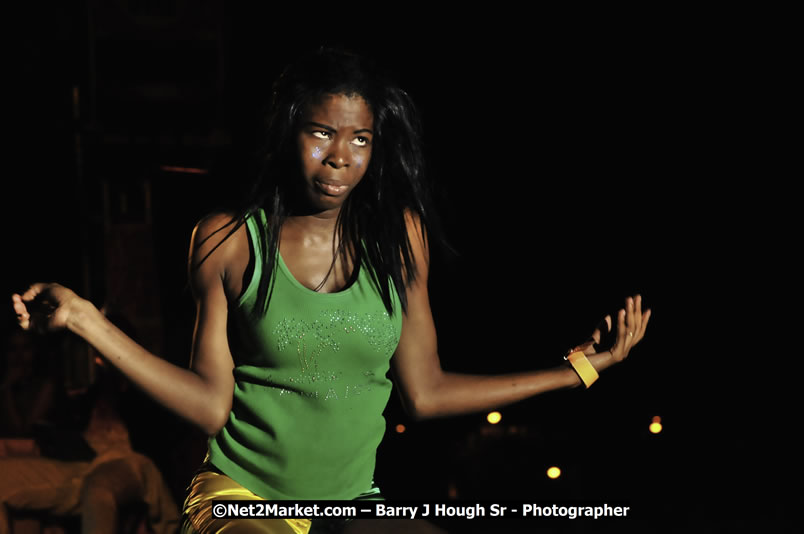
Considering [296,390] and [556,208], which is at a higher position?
[556,208]

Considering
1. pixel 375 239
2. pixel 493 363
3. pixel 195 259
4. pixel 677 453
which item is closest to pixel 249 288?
pixel 195 259

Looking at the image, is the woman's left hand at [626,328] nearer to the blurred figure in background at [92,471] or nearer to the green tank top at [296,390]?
the green tank top at [296,390]

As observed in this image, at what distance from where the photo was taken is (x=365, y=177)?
2098mm

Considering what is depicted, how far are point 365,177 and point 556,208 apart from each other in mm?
2483

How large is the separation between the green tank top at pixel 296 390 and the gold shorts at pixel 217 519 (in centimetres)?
3

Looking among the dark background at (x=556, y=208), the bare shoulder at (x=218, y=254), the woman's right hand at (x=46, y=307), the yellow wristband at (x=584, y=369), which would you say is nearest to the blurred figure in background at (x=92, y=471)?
the dark background at (x=556, y=208)

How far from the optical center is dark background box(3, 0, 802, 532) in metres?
4.08

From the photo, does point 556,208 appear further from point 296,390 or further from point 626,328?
point 296,390

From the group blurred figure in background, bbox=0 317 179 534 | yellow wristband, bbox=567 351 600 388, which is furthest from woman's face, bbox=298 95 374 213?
blurred figure in background, bbox=0 317 179 534

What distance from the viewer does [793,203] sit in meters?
4.14

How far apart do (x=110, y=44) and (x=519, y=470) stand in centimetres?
269

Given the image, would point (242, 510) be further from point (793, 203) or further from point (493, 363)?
point (793, 203)

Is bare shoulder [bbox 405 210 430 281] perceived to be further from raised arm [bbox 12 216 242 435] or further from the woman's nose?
raised arm [bbox 12 216 242 435]

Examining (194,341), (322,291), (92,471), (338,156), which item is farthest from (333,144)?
(92,471)
